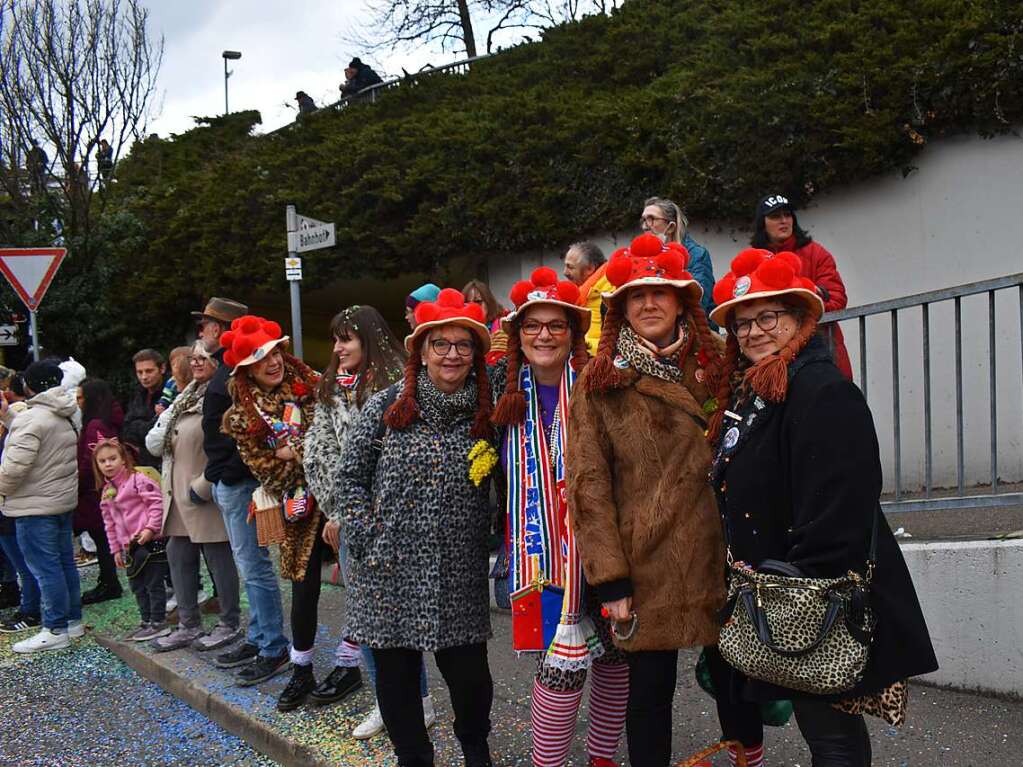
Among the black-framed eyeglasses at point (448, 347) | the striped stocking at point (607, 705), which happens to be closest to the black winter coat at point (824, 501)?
the striped stocking at point (607, 705)

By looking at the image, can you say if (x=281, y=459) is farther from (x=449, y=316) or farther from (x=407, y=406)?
(x=449, y=316)

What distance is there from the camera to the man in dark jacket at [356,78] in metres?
13.1

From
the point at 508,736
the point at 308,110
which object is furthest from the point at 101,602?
the point at 308,110

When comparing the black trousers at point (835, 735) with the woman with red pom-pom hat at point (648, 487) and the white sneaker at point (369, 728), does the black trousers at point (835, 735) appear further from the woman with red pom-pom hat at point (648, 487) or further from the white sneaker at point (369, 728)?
the white sneaker at point (369, 728)

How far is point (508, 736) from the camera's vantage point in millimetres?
3680

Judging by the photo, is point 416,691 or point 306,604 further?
point 306,604

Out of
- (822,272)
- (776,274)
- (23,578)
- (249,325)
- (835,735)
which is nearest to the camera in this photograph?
(835,735)

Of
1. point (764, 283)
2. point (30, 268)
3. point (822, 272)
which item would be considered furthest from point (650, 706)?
point (30, 268)

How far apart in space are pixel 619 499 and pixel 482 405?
2.32 feet

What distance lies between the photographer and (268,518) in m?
4.16

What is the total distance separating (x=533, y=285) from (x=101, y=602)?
5.45 metres

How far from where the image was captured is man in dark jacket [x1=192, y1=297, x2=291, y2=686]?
4406mm

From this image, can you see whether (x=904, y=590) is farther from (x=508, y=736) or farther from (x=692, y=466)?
(x=508, y=736)

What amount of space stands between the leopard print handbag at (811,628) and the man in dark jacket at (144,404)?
5389 millimetres
